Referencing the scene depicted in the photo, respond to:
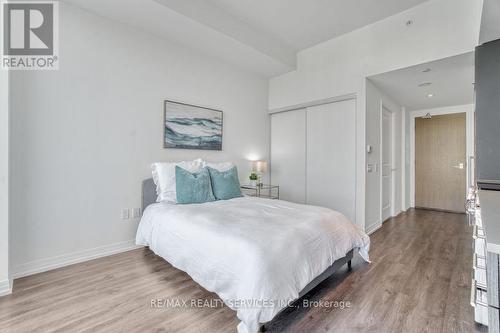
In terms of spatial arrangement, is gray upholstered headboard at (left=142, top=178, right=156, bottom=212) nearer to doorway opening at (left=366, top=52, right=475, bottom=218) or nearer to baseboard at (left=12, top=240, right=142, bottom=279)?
baseboard at (left=12, top=240, right=142, bottom=279)

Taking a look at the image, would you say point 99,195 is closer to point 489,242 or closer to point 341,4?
point 489,242

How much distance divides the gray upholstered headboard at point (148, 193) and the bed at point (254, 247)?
38cm

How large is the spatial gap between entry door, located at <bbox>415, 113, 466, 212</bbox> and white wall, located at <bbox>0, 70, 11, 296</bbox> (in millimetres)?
6854

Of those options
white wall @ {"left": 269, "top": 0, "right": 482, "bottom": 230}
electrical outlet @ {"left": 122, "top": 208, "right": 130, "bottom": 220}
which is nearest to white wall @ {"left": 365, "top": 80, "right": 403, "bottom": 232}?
white wall @ {"left": 269, "top": 0, "right": 482, "bottom": 230}

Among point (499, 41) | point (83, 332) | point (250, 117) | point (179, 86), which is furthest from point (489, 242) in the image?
point (250, 117)

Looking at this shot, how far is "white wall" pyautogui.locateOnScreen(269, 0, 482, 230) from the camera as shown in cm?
275

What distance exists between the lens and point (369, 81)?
3590 mm

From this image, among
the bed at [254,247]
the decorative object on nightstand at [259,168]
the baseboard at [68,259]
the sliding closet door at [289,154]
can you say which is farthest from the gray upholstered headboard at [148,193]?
the sliding closet door at [289,154]

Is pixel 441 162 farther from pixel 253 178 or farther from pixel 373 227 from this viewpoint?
pixel 253 178

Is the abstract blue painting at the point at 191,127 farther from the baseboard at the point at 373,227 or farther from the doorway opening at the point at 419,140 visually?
the baseboard at the point at 373,227

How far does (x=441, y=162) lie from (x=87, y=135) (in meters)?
6.53

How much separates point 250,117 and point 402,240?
3.09 meters

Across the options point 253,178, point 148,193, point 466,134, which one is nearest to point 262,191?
point 253,178

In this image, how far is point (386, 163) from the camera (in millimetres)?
4527
